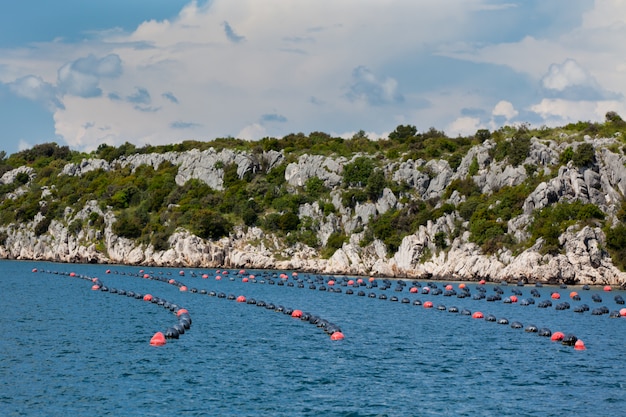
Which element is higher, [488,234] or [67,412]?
[488,234]

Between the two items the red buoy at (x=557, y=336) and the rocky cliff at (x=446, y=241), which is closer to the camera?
the red buoy at (x=557, y=336)

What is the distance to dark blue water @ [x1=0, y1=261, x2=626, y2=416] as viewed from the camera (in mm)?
46125

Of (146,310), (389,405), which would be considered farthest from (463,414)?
(146,310)

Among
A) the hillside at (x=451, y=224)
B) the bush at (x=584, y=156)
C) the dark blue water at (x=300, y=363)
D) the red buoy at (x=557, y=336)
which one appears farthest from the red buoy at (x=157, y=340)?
the bush at (x=584, y=156)

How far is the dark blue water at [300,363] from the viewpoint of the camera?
46125 mm

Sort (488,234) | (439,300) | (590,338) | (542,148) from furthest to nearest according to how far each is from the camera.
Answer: (542,148) → (488,234) → (439,300) → (590,338)

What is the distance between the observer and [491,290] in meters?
127

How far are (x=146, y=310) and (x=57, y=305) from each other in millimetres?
13138

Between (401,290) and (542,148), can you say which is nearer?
(401,290)

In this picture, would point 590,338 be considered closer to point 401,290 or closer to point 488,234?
point 401,290

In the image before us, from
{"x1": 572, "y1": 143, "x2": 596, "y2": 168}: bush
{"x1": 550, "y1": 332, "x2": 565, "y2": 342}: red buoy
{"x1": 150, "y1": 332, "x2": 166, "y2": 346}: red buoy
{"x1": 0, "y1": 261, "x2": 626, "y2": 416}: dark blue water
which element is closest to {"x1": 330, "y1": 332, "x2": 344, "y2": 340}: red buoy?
{"x1": 0, "y1": 261, "x2": 626, "y2": 416}: dark blue water

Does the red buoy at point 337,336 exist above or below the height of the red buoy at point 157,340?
above

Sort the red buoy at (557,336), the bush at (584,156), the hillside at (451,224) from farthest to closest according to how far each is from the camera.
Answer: the bush at (584,156) < the hillside at (451,224) < the red buoy at (557,336)

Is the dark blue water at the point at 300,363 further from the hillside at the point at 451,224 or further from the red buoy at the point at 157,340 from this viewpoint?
the hillside at the point at 451,224
